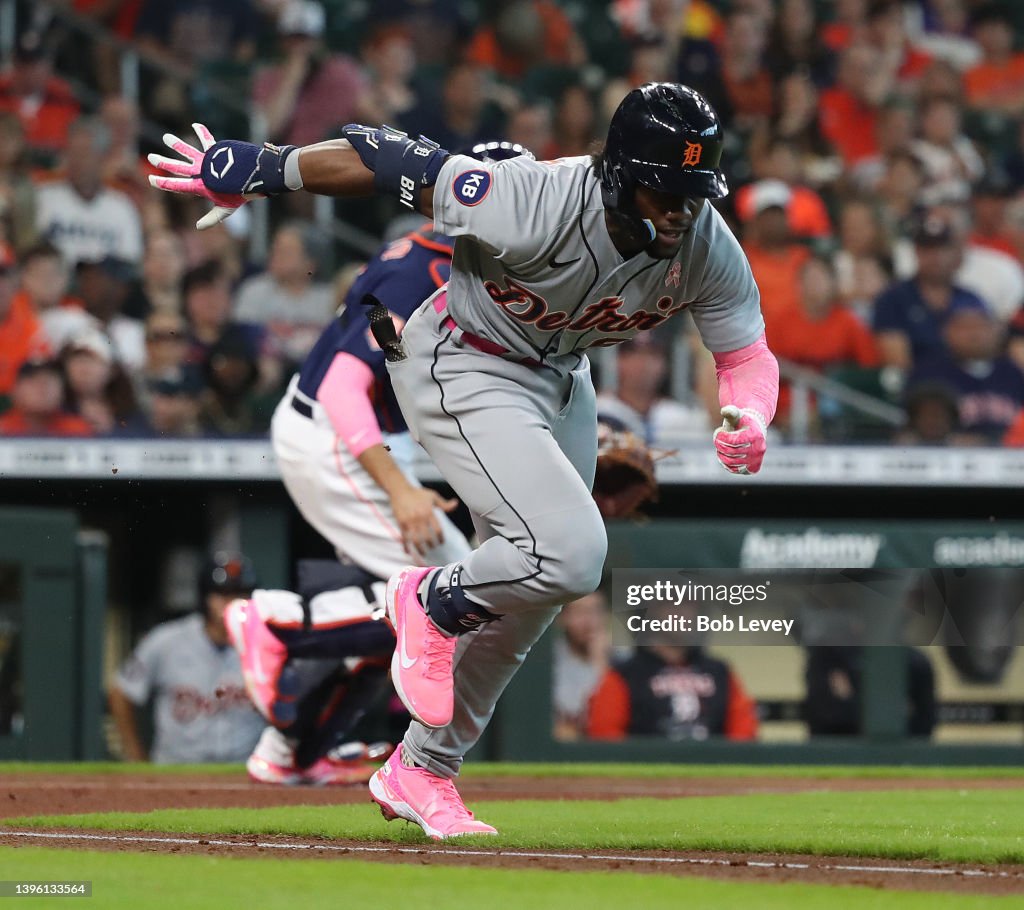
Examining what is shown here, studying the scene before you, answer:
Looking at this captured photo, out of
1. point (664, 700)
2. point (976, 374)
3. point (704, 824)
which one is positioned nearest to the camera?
point (704, 824)

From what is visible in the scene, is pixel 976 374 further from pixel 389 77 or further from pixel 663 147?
pixel 663 147

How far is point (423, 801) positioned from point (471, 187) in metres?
1.43

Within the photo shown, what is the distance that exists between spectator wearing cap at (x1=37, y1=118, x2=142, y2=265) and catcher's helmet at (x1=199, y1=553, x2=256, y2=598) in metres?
2.44

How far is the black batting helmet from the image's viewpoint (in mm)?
3799

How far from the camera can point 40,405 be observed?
827cm

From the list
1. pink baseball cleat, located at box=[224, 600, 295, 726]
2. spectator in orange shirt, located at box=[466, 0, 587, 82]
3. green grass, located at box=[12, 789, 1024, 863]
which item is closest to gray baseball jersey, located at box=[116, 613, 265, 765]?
pink baseball cleat, located at box=[224, 600, 295, 726]

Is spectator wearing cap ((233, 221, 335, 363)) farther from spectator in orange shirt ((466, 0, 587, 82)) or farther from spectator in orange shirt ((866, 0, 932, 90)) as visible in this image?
spectator in orange shirt ((866, 0, 932, 90))

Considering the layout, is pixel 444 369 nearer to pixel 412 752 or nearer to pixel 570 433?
pixel 570 433

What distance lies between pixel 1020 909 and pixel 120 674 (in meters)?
5.91

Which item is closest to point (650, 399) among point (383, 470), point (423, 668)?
point (383, 470)

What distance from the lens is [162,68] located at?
36.0 feet

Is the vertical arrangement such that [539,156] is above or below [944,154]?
below

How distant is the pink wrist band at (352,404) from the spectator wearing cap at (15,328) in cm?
363

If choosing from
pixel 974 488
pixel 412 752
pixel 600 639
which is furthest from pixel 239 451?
pixel 412 752
